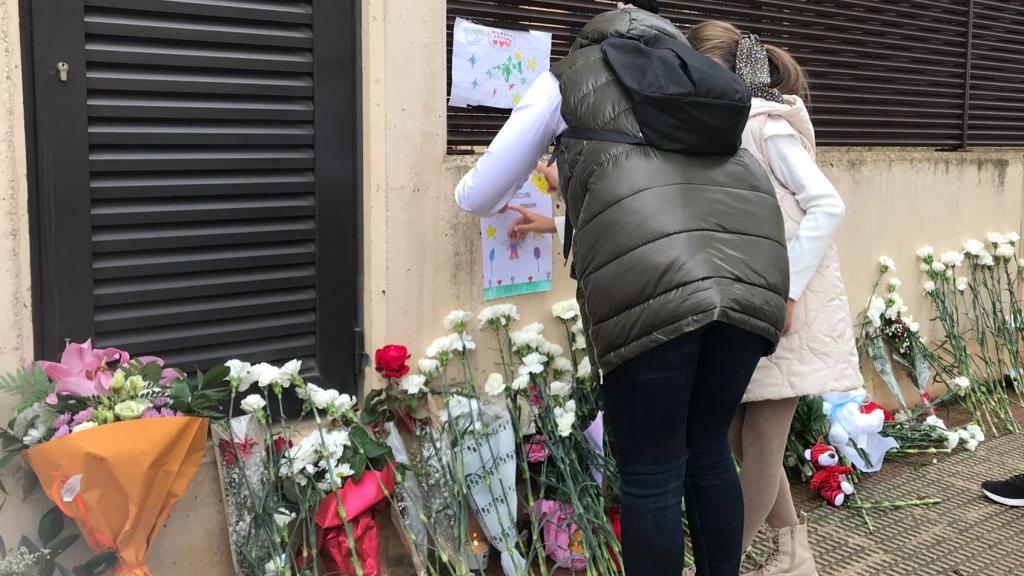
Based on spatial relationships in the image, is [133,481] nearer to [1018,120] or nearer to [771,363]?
[771,363]

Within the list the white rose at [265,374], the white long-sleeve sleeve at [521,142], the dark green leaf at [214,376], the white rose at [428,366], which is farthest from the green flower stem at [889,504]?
the dark green leaf at [214,376]

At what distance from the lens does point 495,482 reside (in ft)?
10.4

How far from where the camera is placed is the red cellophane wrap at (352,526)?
2.93 meters

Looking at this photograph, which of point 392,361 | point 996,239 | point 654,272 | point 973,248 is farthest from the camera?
point 996,239

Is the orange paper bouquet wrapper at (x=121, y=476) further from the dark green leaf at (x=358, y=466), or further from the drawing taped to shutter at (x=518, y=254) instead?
the drawing taped to shutter at (x=518, y=254)

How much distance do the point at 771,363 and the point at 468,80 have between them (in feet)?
4.76

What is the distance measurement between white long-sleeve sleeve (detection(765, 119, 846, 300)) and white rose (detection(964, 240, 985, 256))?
3.12 metres

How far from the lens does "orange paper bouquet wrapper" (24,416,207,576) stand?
2.38 meters

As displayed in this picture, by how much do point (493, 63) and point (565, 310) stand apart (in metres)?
0.95

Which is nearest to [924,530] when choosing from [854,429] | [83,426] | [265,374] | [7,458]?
[854,429]

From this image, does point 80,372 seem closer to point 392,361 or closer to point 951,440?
point 392,361

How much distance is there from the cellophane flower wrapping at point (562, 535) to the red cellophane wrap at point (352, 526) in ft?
1.80

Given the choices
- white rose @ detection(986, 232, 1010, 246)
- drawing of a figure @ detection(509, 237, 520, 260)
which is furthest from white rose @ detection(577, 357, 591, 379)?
white rose @ detection(986, 232, 1010, 246)

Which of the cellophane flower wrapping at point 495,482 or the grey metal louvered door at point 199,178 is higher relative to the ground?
the grey metal louvered door at point 199,178
